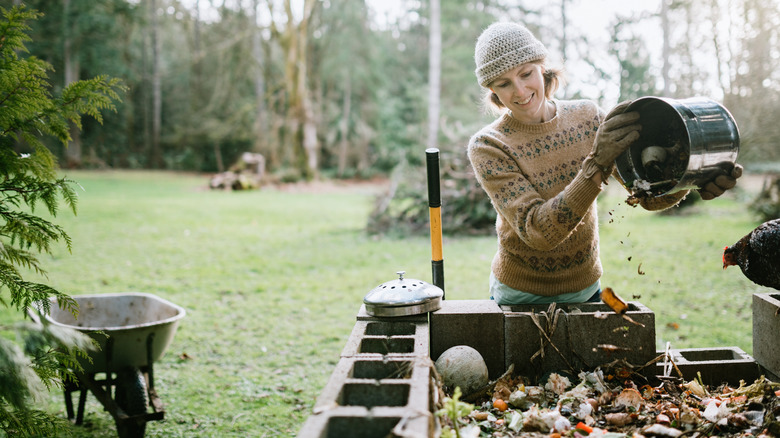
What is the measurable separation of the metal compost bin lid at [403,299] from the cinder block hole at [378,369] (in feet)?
1.37

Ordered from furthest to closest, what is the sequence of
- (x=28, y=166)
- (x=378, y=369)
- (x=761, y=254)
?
(x=28, y=166), (x=761, y=254), (x=378, y=369)

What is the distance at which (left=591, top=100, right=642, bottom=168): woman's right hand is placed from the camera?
221cm

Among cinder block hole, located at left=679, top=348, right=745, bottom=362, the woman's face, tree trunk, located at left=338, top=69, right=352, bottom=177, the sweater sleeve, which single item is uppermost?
tree trunk, located at left=338, top=69, right=352, bottom=177

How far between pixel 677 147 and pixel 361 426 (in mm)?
1661

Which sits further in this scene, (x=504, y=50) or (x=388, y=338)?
(x=504, y=50)

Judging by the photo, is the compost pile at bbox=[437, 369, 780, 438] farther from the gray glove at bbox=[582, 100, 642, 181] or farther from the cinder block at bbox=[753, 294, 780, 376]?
the gray glove at bbox=[582, 100, 642, 181]

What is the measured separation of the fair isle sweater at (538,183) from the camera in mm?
2586

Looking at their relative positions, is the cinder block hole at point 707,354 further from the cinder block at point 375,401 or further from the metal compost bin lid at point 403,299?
the cinder block at point 375,401

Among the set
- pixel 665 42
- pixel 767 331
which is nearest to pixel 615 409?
pixel 767 331

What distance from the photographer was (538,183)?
2678mm

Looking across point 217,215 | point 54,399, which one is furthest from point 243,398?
point 217,215

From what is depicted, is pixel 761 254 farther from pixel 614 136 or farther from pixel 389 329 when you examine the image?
pixel 389 329

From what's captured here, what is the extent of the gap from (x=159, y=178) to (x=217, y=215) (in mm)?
15842

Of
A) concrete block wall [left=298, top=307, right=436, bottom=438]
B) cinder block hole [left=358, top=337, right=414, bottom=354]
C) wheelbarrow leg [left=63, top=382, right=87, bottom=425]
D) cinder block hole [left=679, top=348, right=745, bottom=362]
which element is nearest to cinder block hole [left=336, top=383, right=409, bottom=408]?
concrete block wall [left=298, top=307, right=436, bottom=438]
